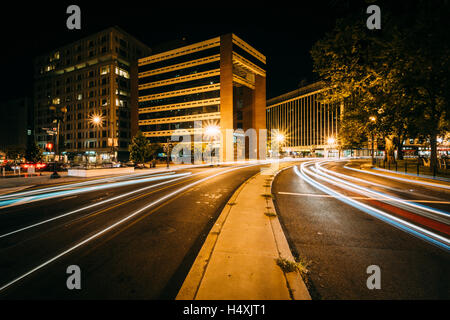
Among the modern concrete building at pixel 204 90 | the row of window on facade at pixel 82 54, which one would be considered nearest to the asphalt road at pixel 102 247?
the modern concrete building at pixel 204 90

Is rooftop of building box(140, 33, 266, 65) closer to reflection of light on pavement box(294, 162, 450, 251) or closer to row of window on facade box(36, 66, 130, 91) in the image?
row of window on facade box(36, 66, 130, 91)

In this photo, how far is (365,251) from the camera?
395 cm

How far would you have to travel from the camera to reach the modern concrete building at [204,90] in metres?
47.7

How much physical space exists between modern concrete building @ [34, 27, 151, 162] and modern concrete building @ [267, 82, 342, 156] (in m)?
85.4

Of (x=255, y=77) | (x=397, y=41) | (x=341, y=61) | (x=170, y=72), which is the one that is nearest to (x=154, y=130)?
(x=170, y=72)

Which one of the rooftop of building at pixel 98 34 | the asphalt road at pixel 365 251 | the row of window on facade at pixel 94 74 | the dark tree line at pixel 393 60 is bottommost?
the asphalt road at pixel 365 251

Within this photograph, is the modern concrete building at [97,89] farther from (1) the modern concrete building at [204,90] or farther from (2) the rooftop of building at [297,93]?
(2) the rooftop of building at [297,93]

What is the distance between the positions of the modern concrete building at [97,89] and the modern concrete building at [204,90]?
7.47 meters

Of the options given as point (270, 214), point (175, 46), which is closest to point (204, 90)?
point (175, 46)

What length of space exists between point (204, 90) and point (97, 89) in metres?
38.2

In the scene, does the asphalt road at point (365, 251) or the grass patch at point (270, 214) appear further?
the grass patch at point (270, 214)

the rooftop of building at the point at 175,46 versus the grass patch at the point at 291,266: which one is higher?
the rooftop of building at the point at 175,46
